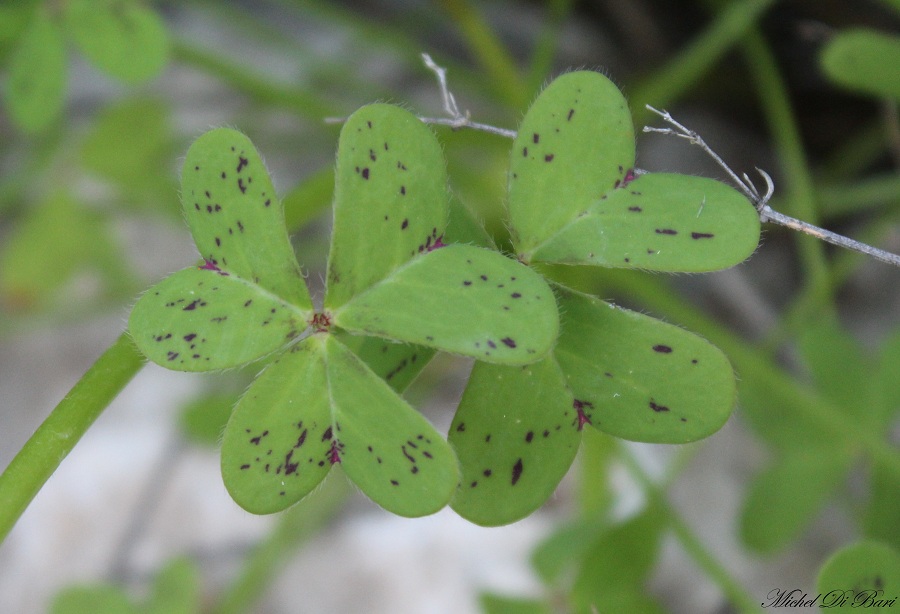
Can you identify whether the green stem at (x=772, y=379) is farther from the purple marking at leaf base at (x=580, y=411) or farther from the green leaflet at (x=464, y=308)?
the green leaflet at (x=464, y=308)

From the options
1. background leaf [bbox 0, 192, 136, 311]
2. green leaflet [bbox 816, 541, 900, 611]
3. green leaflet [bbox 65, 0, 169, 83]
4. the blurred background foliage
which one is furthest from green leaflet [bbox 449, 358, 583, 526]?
background leaf [bbox 0, 192, 136, 311]

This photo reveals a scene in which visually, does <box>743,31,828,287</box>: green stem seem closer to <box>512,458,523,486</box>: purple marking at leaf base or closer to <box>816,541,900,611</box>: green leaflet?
<box>816,541,900,611</box>: green leaflet

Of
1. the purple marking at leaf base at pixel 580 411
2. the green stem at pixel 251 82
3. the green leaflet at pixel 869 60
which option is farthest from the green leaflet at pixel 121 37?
the green leaflet at pixel 869 60

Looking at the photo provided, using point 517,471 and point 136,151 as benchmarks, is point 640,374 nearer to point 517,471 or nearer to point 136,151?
point 517,471

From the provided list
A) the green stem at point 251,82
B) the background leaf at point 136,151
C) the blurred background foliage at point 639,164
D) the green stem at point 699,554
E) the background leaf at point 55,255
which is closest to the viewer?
the green stem at point 699,554

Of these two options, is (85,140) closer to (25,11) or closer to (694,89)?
(25,11)

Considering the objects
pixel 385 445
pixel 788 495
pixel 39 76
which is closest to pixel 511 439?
pixel 385 445
